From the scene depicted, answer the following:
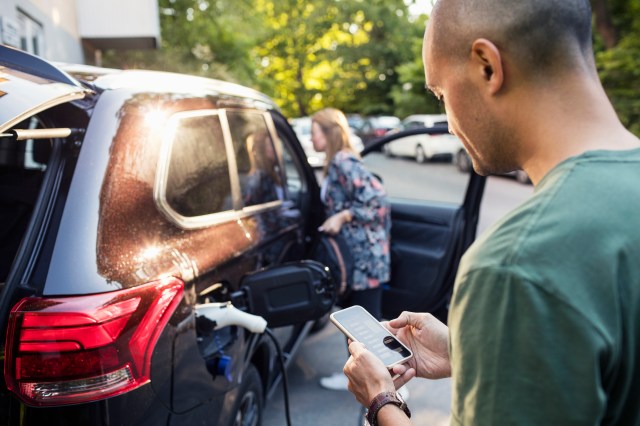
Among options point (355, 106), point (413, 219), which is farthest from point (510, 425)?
point (355, 106)

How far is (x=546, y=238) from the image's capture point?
818mm

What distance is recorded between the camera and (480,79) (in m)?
1.04

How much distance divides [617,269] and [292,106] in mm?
44980

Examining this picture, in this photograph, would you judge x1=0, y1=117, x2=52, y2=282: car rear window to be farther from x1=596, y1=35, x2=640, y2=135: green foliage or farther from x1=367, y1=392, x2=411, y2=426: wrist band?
x1=596, y1=35, x2=640, y2=135: green foliage

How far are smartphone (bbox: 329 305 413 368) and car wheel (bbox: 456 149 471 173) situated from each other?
2.09 metres

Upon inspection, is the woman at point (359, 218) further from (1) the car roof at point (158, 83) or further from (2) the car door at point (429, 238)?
(1) the car roof at point (158, 83)

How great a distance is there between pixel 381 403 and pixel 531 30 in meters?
0.83

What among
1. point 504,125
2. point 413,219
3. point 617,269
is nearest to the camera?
point 617,269

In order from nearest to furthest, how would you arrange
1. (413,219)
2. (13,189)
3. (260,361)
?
(13,189) < (260,361) < (413,219)

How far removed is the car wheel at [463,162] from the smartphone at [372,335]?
6.86ft

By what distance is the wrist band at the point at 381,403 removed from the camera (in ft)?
4.06

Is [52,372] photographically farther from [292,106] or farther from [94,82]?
[292,106]

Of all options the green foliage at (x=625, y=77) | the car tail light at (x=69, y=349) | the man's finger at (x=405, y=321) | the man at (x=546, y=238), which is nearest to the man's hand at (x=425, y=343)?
the man's finger at (x=405, y=321)

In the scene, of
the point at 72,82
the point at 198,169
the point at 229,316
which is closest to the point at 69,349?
the point at 229,316
